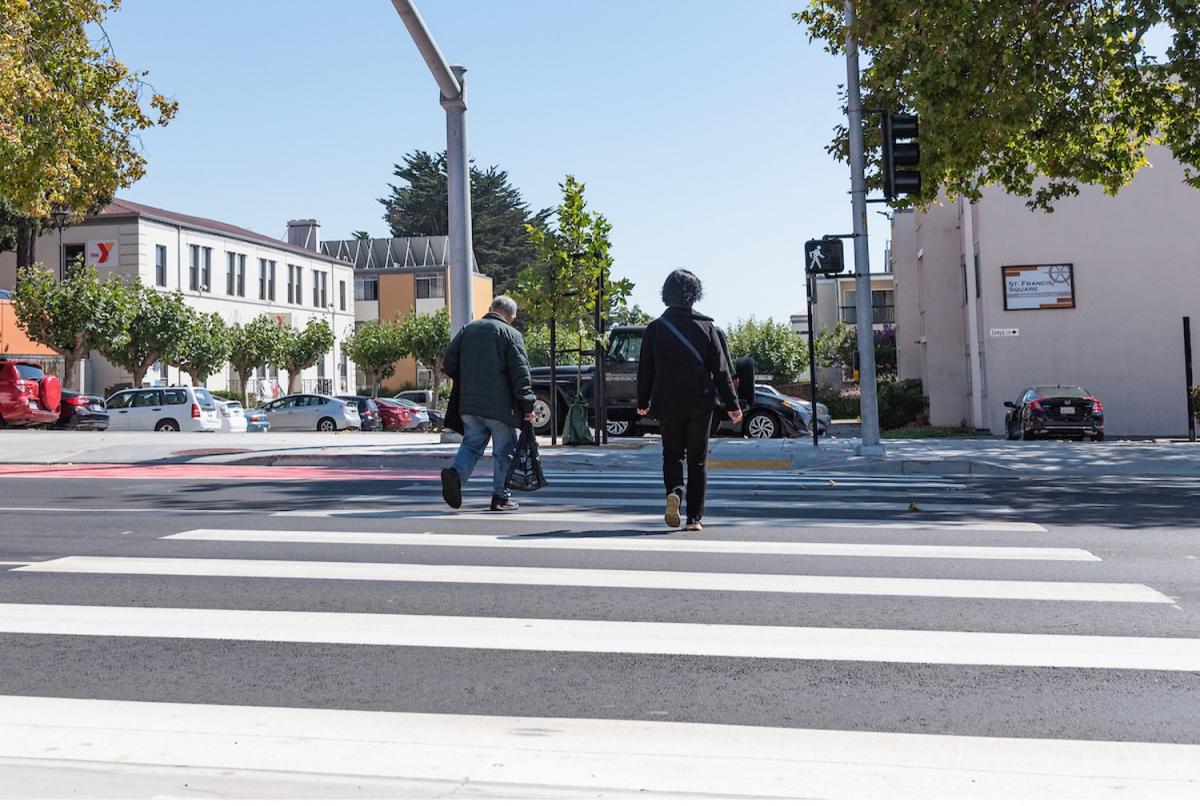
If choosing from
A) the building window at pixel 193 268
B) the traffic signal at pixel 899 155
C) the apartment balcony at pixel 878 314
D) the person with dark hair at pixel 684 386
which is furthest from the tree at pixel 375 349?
the person with dark hair at pixel 684 386

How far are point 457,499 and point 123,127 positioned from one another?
15.2 m

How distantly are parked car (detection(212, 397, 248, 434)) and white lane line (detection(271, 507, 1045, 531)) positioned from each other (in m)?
24.6

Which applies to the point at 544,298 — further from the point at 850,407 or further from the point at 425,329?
the point at 425,329

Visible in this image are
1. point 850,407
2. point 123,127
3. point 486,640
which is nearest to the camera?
point 486,640

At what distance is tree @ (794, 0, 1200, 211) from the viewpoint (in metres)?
16.5

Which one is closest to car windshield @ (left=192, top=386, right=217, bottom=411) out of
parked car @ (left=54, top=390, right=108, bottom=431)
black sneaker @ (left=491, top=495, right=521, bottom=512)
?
parked car @ (left=54, top=390, right=108, bottom=431)

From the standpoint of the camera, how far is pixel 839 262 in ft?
55.3

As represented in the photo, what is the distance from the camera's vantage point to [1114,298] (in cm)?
3055

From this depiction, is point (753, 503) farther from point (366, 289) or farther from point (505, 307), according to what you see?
point (366, 289)

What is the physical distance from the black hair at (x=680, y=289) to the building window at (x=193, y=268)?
157ft

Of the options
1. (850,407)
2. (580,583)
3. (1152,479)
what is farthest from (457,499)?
(850,407)

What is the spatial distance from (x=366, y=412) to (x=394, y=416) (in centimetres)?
180

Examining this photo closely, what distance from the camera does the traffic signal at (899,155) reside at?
1541 centimetres

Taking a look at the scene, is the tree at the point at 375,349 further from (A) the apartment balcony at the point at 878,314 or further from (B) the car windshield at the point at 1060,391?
(B) the car windshield at the point at 1060,391
